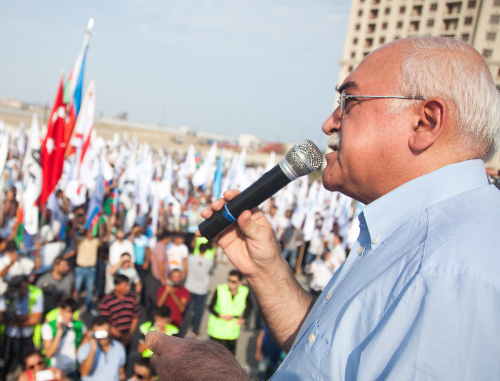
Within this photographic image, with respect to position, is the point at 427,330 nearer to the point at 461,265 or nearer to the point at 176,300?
the point at 461,265

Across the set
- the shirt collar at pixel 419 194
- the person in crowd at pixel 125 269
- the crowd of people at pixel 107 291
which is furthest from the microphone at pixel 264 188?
the person in crowd at pixel 125 269

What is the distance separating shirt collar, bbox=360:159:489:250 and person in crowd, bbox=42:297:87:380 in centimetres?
417

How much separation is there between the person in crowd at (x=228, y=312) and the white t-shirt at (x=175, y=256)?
5.41ft

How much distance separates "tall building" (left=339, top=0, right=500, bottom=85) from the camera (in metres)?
44.2

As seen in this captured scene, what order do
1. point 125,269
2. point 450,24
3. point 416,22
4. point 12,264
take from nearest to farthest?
point 12,264, point 125,269, point 450,24, point 416,22

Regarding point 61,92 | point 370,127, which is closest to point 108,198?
point 61,92

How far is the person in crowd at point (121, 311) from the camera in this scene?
484cm

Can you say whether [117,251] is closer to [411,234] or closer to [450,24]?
[411,234]

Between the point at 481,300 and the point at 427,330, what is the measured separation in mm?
112

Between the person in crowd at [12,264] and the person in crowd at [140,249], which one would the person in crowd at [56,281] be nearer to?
the person in crowd at [12,264]

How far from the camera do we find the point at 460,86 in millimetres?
1077

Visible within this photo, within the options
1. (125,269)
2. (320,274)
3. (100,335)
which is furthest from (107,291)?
(320,274)

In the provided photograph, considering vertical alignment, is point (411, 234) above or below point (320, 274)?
above

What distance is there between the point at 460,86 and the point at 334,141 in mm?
424
